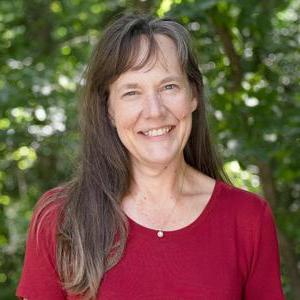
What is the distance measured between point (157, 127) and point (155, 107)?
0.06 metres

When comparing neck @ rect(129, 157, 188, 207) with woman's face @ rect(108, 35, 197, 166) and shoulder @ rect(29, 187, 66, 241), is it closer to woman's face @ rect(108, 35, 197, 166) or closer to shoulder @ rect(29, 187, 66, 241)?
woman's face @ rect(108, 35, 197, 166)

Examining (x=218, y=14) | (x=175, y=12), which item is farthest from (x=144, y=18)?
(x=218, y=14)

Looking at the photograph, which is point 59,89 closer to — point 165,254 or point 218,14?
point 218,14

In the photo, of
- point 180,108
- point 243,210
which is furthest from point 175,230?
point 180,108

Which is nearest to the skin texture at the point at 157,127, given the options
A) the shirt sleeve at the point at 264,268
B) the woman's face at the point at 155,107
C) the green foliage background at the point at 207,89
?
the woman's face at the point at 155,107

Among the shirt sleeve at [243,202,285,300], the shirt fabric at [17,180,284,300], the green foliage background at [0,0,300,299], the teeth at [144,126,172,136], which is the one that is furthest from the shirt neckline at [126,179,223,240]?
the green foliage background at [0,0,300,299]

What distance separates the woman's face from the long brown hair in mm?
30

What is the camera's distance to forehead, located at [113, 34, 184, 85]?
2588 mm

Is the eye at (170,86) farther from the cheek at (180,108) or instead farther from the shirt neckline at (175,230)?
the shirt neckline at (175,230)

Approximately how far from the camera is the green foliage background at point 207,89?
4156 mm

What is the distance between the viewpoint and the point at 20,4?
4.89 m

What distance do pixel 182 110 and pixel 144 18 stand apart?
31 cm

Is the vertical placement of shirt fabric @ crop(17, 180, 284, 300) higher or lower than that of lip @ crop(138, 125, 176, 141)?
lower

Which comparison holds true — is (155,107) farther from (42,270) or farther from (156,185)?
(42,270)
